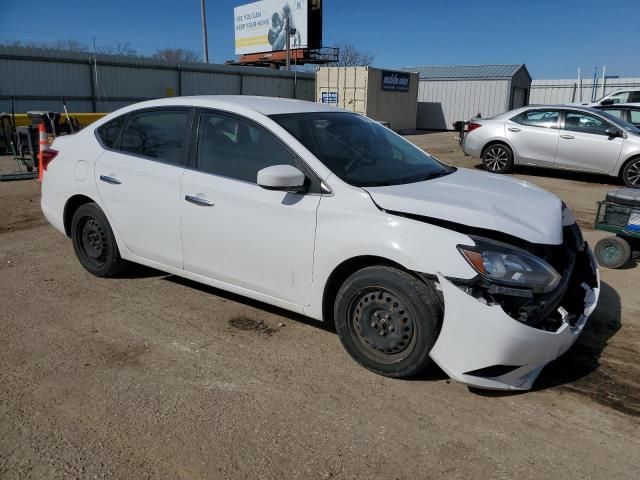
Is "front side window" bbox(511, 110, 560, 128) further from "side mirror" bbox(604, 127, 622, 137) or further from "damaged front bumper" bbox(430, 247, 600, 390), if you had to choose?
"damaged front bumper" bbox(430, 247, 600, 390)

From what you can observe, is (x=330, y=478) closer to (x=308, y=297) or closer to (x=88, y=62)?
(x=308, y=297)

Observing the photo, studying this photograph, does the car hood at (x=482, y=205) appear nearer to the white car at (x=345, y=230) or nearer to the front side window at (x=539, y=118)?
the white car at (x=345, y=230)

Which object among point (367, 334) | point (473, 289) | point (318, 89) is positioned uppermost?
point (318, 89)

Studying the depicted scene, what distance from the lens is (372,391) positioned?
3.14m

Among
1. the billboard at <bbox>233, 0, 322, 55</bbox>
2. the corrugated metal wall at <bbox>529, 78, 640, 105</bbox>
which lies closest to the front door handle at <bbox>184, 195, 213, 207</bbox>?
the corrugated metal wall at <bbox>529, 78, 640, 105</bbox>

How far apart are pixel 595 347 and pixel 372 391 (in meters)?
1.74

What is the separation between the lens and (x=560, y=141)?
10930 millimetres

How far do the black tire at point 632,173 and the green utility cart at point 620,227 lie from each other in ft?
17.8

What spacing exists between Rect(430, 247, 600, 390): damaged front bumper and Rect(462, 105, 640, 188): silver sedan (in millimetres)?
8748

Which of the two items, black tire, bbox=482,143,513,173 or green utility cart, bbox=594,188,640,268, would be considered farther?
black tire, bbox=482,143,513,173

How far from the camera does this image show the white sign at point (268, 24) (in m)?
44.0

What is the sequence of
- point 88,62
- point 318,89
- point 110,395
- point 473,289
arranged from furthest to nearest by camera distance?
point 318,89 < point 88,62 < point 110,395 < point 473,289

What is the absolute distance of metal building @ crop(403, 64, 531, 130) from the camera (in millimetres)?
28094

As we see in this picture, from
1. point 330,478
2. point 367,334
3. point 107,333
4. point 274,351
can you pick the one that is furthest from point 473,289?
point 107,333
